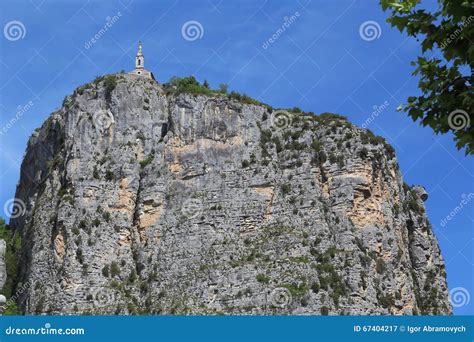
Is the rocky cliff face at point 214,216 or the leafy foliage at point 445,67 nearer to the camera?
the leafy foliage at point 445,67

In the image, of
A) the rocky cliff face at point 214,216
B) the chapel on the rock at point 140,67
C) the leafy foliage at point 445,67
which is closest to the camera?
the leafy foliage at point 445,67

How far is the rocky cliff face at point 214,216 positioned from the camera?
73444 mm

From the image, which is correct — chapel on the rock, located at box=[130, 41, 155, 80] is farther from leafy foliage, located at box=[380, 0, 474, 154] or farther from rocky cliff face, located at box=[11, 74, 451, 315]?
leafy foliage, located at box=[380, 0, 474, 154]

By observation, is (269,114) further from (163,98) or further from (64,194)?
(64,194)

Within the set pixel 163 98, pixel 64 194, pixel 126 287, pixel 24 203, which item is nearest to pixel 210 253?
pixel 126 287

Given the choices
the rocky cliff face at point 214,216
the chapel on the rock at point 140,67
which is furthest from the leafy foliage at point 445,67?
the chapel on the rock at point 140,67

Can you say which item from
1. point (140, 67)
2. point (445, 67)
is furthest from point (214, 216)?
point (445, 67)

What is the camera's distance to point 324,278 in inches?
2852

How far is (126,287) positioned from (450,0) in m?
64.0

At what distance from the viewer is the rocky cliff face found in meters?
73.4

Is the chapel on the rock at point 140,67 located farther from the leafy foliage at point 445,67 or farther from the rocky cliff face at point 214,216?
the leafy foliage at point 445,67

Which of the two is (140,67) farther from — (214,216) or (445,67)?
(445,67)

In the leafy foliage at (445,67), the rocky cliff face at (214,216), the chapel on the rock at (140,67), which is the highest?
the chapel on the rock at (140,67)

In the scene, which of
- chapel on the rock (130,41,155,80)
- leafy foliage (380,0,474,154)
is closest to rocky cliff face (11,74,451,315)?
chapel on the rock (130,41,155,80)
